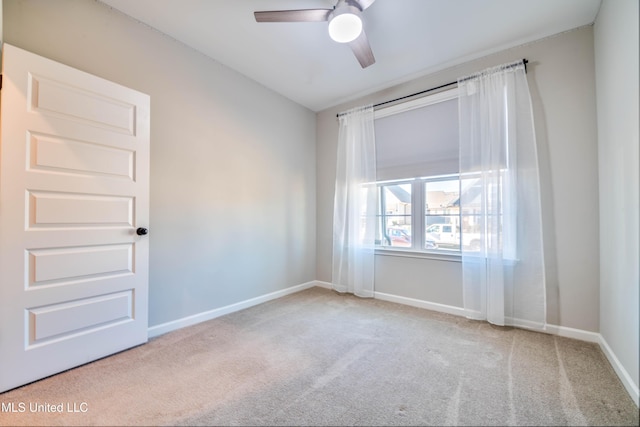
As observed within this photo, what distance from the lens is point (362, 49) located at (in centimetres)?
212

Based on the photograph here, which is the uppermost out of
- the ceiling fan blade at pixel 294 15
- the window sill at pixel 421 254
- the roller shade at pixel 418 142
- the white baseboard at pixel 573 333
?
the ceiling fan blade at pixel 294 15

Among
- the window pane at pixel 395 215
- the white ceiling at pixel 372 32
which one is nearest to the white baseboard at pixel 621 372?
the window pane at pixel 395 215

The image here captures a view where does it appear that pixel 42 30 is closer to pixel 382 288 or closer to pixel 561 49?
pixel 382 288

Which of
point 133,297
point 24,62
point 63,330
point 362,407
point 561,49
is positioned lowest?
point 362,407

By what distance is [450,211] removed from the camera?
2.89m

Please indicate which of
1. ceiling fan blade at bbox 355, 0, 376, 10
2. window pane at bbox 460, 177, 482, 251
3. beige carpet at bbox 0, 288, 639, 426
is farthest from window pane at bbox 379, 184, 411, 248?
ceiling fan blade at bbox 355, 0, 376, 10

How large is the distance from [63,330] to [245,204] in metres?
1.77

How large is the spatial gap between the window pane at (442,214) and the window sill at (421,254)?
9 cm

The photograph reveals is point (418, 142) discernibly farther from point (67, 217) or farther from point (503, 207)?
point (67, 217)

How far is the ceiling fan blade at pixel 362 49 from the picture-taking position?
200 cm

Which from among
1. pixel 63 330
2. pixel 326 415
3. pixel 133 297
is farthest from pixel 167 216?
pixel 326 415

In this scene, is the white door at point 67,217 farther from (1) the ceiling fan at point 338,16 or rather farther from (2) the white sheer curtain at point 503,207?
(2) the white sheer curtain at point 503,207

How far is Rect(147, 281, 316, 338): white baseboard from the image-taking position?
2279mm

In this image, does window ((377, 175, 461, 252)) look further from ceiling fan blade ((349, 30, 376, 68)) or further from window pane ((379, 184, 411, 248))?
ceiling fan blade ((349, 30, 376, 68))
